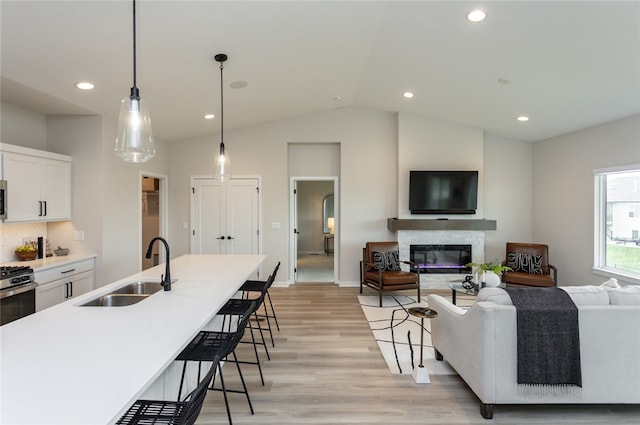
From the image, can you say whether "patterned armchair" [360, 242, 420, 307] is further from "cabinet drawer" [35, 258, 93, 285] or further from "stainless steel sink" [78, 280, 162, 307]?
"cabinet drawer" [35, 258, 93, 285]

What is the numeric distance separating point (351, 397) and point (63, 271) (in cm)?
342

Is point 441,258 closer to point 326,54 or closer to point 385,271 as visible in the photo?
point 385,271

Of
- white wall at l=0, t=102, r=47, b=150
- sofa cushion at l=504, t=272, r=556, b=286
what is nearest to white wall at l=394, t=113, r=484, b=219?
sofa cushion at l=504, t=272, r=556, b=286

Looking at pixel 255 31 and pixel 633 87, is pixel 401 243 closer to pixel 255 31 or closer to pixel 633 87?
pixel 633 87

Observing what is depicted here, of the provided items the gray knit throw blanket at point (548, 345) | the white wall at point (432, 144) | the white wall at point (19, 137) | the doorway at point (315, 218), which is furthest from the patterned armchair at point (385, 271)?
the doorway at point (315, 218)

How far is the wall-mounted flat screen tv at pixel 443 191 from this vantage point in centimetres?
596

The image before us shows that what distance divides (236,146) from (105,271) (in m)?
3.02

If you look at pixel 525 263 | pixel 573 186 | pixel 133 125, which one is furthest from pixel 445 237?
pixel 133 125

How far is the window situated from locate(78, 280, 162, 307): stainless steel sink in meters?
→ 5.50

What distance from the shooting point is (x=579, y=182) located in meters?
5.13

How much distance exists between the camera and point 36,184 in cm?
379

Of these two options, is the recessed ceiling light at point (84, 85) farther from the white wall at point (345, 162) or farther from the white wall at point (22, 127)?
the white wall at point (345, 162)

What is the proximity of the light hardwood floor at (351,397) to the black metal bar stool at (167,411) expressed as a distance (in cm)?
94

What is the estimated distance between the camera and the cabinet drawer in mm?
3482
